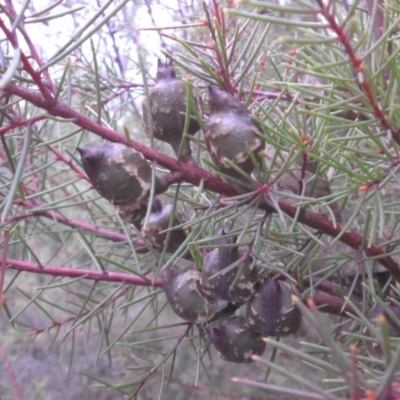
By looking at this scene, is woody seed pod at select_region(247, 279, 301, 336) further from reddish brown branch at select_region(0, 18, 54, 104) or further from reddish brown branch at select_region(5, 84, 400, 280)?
reddish brown branch at select_region(0, 18, 54, 104)

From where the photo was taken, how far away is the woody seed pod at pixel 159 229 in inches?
19.4

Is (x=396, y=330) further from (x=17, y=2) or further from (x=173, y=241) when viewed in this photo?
(x=17, y=2)

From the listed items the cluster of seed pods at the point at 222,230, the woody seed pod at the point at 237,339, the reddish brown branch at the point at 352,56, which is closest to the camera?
the reddish brown branch at the point at 352,56

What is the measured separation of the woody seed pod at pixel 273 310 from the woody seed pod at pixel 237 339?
0.07 ft

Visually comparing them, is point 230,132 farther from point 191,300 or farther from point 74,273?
point 74,273

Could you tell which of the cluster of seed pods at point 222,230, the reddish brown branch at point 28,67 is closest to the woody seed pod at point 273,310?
the cluster of seed pods at point 222,230

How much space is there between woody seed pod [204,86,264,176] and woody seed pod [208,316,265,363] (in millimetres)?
174

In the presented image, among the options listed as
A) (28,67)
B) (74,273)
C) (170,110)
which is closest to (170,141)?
(170,110)

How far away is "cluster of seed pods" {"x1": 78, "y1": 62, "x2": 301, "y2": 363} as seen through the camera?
1.16 ft

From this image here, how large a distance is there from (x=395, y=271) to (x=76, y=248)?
1.25 meters

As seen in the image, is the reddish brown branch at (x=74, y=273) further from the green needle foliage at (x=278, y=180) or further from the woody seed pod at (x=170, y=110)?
the woody seed pod at (x=170, y=110)

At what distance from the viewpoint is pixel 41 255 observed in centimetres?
195

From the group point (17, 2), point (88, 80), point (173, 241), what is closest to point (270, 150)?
point (173, 241)

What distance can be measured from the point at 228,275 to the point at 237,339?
77 millimetres
